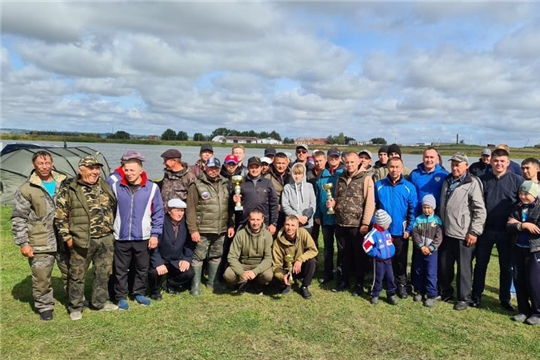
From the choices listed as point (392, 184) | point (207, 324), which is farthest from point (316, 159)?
point (207, 324)

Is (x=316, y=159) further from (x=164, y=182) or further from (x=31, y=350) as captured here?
(x=31, y=350)

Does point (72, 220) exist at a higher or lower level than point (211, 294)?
higher

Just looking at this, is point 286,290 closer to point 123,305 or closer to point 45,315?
point 123,305

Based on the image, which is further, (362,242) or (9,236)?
(9,236)

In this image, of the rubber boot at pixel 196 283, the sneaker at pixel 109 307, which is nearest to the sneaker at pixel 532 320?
the rubber boot at pixel 196 283

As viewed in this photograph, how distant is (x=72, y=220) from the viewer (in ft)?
15.0

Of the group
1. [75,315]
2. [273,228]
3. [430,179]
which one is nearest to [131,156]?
[75,315]

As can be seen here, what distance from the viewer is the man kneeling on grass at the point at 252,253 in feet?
18.3

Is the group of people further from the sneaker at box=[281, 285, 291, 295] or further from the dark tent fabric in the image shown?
the dark tent fabric

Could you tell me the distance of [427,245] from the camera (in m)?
5.33

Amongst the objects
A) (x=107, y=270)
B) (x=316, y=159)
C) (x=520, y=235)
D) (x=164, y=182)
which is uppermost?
(x=316, y=159)

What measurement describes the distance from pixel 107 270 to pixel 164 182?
59.1 inches

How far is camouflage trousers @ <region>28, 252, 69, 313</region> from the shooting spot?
463cm

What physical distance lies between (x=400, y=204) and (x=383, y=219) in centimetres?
38
